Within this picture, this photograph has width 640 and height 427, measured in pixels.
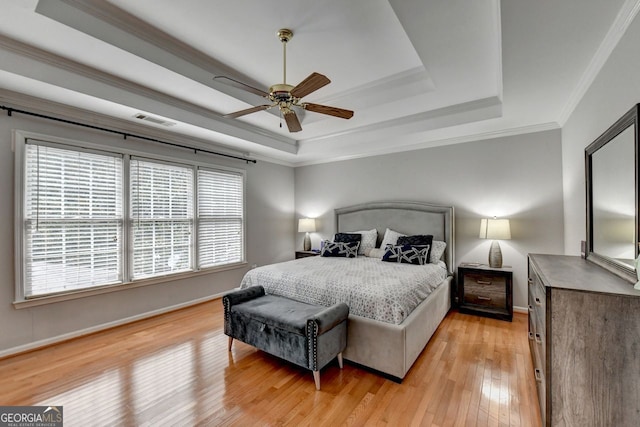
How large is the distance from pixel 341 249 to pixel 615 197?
10.2 ft

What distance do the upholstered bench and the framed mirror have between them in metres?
1.86

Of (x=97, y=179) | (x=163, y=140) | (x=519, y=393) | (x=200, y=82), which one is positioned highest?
(x=200, y=82)

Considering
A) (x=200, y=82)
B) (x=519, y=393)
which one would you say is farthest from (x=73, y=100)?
(x=519, y=393)

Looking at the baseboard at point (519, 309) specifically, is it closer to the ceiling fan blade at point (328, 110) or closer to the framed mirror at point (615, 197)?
the framed mirror at point (615, 197)

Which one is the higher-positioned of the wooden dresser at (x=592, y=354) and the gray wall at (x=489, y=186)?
the gray wall at (x=489, y=186)

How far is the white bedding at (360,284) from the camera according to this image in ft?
8.05

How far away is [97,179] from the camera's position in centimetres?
330

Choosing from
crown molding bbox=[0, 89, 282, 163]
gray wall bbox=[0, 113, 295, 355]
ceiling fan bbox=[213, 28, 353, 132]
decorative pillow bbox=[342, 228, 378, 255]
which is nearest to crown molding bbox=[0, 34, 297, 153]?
crown molding bbox=[0, 89, 282, 163]

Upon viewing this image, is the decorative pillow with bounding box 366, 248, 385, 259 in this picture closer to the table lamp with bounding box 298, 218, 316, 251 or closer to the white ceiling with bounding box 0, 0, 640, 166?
the table lamp with bounding box 298, 218, 316, 251

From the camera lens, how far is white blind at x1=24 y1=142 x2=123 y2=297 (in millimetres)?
2863

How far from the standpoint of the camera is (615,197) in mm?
1802

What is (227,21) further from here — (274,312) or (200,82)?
(274,312)

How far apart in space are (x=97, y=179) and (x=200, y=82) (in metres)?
1.77

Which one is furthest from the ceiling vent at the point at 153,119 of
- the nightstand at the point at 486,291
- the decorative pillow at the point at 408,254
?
the nightstand at the point at 486,291
